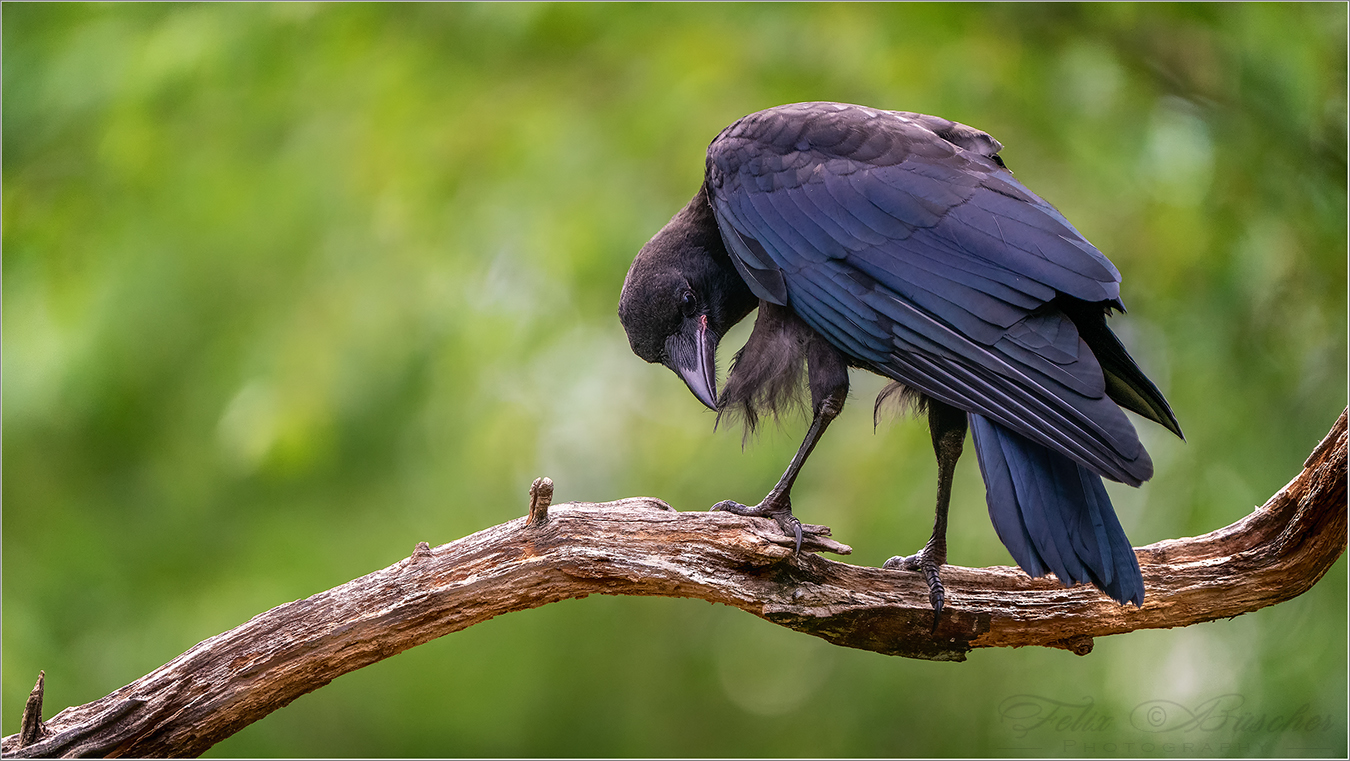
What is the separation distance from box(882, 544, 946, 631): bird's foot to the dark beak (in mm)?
753

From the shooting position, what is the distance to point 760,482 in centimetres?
445

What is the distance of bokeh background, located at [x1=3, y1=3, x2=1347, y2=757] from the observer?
172 inches

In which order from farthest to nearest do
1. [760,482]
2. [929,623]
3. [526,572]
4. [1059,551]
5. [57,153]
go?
[57,153] < [760,482] < [929,623] < [526,572] < [1059,551]

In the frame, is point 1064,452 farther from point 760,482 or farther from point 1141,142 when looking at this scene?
point 1141,142

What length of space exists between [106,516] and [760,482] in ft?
11.0

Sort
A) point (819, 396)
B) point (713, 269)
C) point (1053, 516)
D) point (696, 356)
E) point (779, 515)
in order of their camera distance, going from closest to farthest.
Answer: point (1053, 516), point (779, 515), point (819, 396), point (696, 356), point (713, 269)

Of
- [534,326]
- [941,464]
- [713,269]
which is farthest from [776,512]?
[534,326]

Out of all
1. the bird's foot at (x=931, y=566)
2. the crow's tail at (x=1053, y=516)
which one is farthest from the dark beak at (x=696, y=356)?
the crow's tail at (x=1053, y=516)

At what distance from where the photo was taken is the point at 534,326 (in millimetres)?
4586

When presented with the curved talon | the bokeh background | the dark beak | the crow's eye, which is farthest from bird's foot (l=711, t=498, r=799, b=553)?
the bokeh background

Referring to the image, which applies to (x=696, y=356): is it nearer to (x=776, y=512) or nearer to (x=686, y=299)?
(x=686, y=299)

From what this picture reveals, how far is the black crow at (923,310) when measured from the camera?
2.51 m

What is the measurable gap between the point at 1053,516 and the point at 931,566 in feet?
1.72

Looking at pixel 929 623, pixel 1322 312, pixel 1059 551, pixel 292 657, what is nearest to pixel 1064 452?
pixel 1059 551
